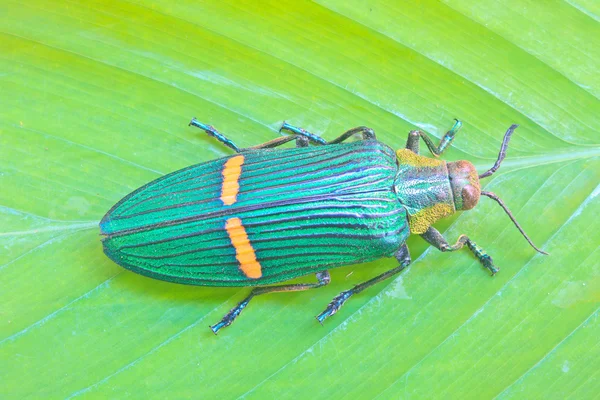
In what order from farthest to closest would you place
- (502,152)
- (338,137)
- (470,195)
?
(338,137)
(502,152)
(470,195)

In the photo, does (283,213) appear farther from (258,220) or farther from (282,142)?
(282,142)

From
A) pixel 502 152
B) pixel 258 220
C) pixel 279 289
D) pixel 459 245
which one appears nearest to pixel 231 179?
pixel 258 220

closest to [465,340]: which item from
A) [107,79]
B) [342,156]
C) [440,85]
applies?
[342,156]

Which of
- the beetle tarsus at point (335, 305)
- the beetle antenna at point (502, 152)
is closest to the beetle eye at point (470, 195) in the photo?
the beetle antenna at point (502, 152)

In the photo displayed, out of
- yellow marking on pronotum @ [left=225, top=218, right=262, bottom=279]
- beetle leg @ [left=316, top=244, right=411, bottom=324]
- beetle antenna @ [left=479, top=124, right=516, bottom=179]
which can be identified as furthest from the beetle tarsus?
beetle antenna @ [left=479, top=124, right=516, bottom=179]

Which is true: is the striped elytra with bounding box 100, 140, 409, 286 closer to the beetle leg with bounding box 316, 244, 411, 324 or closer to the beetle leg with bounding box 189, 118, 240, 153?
the beetle leg with bounding box 316, 244, 411, 324
